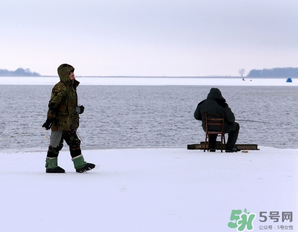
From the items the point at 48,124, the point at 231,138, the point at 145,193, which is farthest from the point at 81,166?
the point at 231,138

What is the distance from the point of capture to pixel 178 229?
5156 mm

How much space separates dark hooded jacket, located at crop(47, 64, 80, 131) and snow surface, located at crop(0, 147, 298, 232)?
748 millimetres

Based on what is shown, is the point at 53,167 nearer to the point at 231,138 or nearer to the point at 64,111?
the point at 64,111

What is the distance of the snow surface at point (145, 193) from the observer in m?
5.40

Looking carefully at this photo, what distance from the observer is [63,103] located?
842 cm

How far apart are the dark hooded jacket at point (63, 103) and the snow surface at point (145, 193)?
75cm

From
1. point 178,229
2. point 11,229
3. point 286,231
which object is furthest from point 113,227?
point 286,231

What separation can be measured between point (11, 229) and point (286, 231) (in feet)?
8.03

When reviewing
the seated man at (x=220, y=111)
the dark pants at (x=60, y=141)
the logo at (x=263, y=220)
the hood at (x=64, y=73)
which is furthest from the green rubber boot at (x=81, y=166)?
the seated man at (x=220, y=111)

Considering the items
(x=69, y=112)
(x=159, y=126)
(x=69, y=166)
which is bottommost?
(x=159, y=126)

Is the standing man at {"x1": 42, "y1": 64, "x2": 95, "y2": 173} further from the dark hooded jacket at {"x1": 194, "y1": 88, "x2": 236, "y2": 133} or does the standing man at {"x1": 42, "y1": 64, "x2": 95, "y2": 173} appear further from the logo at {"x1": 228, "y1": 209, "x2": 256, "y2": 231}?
the dark hooded jacket at {"x1": 194, "y1": 88, "x2": 236, "y2": 133}

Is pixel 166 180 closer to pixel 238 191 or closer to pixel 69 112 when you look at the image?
pixel 238 191

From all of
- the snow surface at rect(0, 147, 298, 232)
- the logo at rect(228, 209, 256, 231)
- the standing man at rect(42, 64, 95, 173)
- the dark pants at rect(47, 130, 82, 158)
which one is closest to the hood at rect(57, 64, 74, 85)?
the standing man at rect(42, 64, 95, 173)

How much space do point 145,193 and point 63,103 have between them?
2.27 metres
